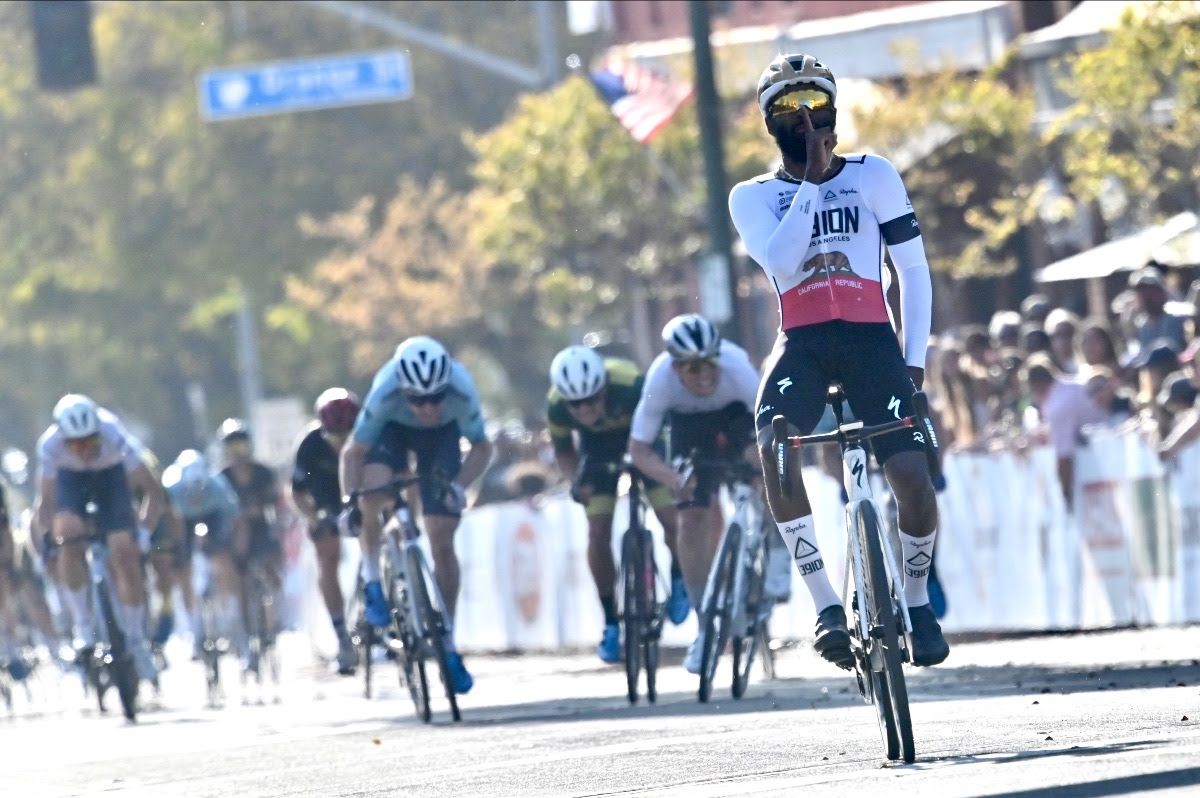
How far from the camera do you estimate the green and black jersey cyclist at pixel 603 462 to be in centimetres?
1430

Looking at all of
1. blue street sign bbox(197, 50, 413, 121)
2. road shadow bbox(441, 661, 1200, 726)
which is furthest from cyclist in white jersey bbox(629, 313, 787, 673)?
blue street sign bbox(197, 50, 413, 121)

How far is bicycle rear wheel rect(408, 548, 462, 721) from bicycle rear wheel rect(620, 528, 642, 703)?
0.84 meters

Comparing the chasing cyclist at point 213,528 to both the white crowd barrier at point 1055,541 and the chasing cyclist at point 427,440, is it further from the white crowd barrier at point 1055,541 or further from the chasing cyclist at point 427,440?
the chasing cyclist at point 427,440

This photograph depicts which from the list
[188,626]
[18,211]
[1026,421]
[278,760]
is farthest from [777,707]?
[18,211]

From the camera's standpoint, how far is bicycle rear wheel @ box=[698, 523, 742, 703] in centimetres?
1281

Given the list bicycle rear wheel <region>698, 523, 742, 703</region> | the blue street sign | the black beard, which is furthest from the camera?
the blue street sign

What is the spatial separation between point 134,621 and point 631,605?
4.73 metres

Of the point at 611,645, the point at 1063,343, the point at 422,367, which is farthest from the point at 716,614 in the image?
the point at 1063,343

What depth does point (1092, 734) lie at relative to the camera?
9.14m

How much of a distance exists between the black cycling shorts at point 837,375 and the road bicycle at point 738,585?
3696 mm

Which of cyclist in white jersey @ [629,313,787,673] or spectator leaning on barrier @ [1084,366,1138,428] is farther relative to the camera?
spectator leaning on barrier @ [1084,366,1138,428]

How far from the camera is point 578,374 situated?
13984 mm

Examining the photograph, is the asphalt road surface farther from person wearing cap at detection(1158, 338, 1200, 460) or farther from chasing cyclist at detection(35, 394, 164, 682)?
person wearing cap at detection(1158, 338, 1200, 460)

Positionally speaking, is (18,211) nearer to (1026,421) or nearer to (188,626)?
(188,626)
